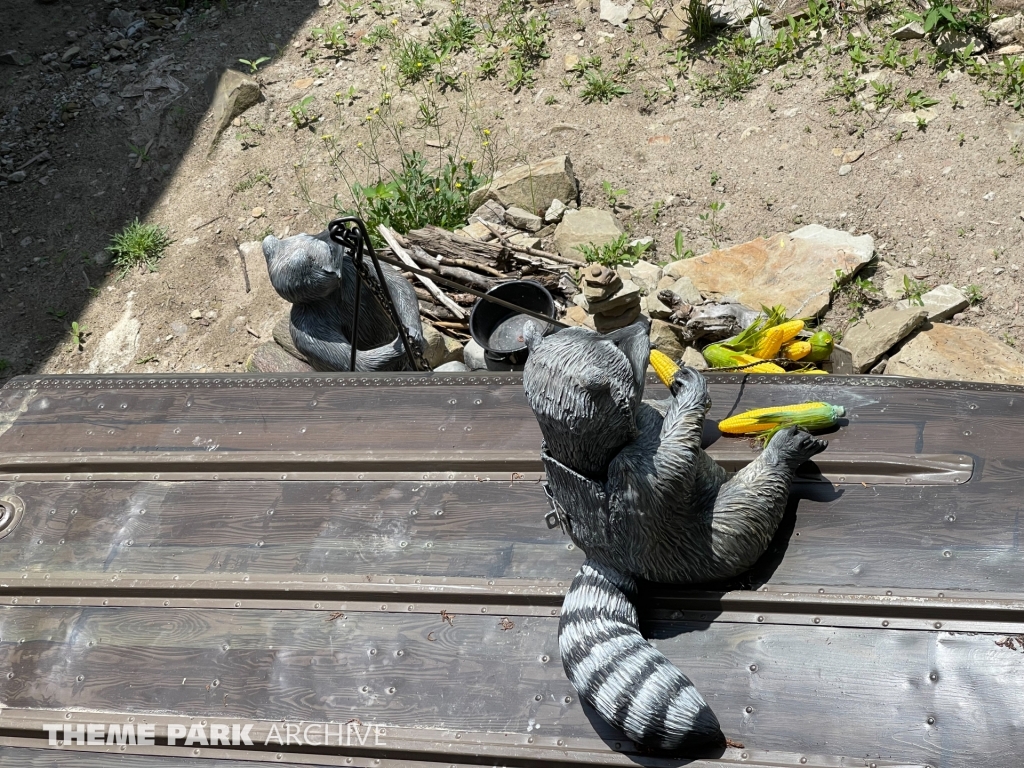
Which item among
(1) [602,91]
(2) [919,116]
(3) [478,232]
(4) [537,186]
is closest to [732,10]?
(1) [602,91]

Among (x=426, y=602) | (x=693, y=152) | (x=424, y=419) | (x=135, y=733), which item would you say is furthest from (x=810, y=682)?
(x=693, y=152)

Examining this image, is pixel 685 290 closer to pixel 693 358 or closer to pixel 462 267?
pixel 693 358

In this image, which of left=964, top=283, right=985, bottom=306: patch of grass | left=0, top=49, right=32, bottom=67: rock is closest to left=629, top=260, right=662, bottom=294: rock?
left=964, top=283, right=985, bottom=306: patch of grass

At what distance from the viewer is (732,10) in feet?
20.6

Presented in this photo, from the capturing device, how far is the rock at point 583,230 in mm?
5426

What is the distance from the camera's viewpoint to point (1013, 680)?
214 centimetres

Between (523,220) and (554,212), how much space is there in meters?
0.21

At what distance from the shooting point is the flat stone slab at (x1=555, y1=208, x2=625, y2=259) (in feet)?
17.8

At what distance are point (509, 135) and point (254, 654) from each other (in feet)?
Result: 15.3

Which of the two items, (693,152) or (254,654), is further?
(693,152)

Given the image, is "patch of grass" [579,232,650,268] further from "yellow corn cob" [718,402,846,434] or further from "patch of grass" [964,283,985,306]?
"yellow corn cob" [718,402,846,434]

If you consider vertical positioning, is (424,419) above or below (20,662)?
above

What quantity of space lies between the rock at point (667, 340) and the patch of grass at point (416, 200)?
1.80m

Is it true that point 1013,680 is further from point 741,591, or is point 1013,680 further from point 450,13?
point 450,13
